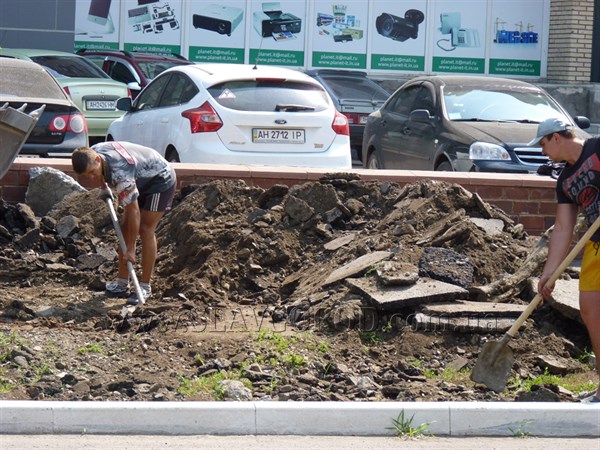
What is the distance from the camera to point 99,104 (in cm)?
1766

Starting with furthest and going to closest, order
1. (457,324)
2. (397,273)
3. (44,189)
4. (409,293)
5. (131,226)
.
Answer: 1. (44,189)
2. (131,226)
3. (397,273)
4. (409,293)
5. (457,324)

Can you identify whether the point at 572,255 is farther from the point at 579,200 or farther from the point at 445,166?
the point at 445,166

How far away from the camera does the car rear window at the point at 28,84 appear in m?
12.7

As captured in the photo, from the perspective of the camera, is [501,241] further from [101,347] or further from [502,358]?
[101,347]

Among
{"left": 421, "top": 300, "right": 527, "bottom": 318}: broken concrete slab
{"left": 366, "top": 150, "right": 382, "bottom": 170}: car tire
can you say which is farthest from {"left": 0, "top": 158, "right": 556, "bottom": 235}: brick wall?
{"left": 366, "top": 150, "right": 382, "bottom": 170}: car tire

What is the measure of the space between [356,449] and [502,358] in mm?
1521

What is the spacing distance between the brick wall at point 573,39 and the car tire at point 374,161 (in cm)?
1310

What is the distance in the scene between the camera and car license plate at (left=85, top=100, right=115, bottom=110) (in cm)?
1758

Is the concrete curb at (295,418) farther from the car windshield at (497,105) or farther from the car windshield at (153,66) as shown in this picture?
the car windshield at (153,66)

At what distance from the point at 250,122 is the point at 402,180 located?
85.8 inches

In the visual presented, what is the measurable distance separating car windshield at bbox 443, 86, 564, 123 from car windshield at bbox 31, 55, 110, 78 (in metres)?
6.83

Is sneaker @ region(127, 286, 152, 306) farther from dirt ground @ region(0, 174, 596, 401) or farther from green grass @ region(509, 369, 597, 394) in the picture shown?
green grass @ region(509, 369, 597, 394)

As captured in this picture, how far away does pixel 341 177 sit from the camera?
33.5ft

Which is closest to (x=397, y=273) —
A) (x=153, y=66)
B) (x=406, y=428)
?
(x=406, y=428)
